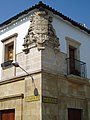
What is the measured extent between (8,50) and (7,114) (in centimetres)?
345

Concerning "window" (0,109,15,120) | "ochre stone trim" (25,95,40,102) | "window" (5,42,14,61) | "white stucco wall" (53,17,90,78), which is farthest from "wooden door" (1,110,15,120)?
"white stucco wall" (53,17,90,78)

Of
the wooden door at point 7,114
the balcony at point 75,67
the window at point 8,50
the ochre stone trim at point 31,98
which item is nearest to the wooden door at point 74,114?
the balcony at point 75,67

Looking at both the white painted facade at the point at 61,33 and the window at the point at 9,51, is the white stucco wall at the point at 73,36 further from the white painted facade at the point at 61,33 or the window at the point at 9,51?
the window at the point at 9,51

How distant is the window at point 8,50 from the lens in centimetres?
1392

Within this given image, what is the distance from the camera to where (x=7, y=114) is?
1333 cm

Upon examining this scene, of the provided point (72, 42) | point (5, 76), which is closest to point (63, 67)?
point (72, 42)

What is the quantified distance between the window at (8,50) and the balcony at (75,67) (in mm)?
2893

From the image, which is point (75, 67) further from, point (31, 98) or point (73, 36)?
point (31, 98)

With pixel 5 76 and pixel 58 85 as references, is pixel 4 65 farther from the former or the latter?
pixel 58 85

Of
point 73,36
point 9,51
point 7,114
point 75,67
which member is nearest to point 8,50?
point 9,51

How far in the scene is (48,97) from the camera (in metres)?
12.0

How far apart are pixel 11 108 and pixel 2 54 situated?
10.2 feet

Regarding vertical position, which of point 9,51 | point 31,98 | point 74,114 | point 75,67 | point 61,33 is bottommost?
point 74,114

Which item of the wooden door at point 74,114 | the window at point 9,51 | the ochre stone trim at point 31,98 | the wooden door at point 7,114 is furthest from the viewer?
the window at point 9,51
